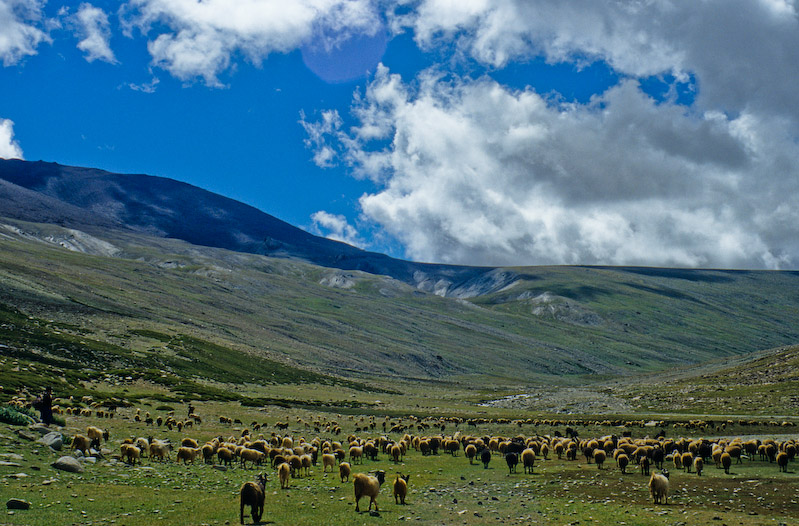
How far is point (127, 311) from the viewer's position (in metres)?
144

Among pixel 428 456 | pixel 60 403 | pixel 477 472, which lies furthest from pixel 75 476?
pixel 60 403

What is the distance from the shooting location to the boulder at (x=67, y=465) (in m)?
21.6

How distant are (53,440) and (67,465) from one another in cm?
392

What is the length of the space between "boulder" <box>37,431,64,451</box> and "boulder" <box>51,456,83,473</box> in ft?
10.1

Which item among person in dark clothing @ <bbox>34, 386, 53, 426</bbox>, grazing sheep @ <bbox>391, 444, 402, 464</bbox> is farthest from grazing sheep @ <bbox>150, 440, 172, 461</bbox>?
grazing sheep @ <bbox>391, 444, 402, 464</bbox>

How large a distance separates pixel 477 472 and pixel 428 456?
7459 millimetres

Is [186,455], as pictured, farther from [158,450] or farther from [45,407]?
[45,407]

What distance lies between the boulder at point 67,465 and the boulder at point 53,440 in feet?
10.1

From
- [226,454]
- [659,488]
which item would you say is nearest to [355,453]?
[226,454]

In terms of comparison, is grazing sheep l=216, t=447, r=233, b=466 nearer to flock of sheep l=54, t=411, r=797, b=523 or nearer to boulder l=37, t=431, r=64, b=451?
flock of sheep l=54, t=411, r=797, b=523

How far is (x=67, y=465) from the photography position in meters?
21.6

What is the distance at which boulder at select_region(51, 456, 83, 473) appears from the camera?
21.6 meters

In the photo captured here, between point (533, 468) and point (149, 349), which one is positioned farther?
point (149, 349)

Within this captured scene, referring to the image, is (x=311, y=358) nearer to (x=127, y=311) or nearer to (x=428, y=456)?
(x=127, y=311)
